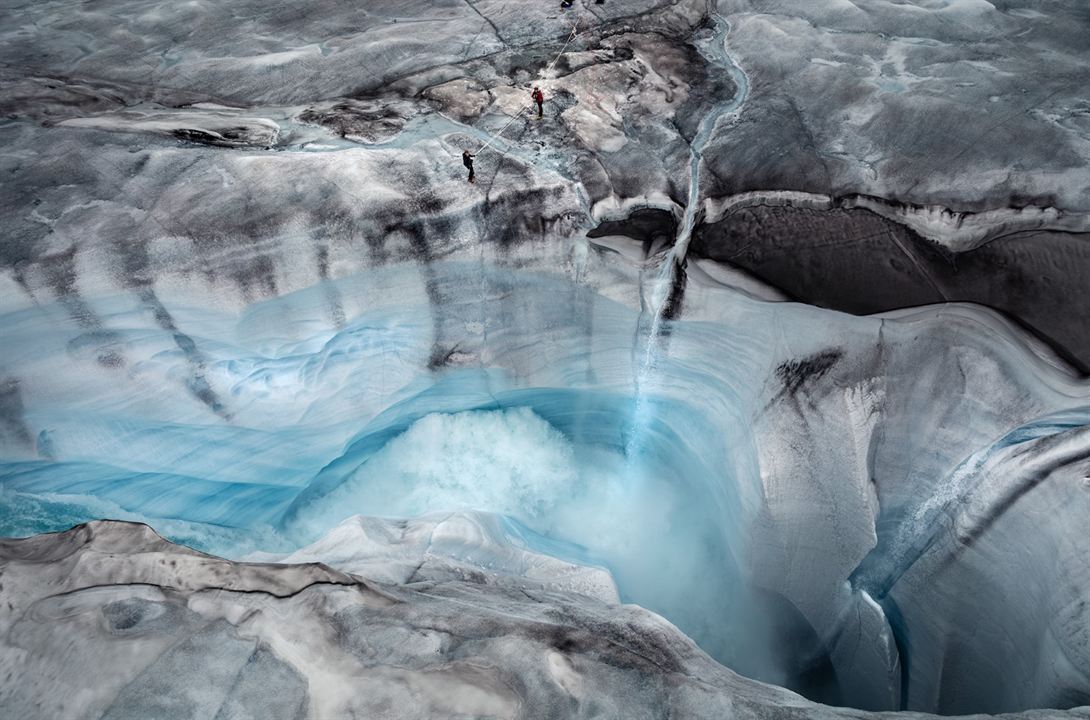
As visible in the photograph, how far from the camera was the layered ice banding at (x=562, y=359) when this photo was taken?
11.6 ft

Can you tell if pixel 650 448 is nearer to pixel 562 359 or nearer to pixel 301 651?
pixel 562 359

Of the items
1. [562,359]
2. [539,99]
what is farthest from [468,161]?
[562,359]

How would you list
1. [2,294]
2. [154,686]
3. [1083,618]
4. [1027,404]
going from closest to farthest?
[154,686] < [1083,618] < [1027,404] < [2,294]

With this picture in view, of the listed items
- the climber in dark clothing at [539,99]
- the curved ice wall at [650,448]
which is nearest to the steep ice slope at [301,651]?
the curved ice wall at [650,448]

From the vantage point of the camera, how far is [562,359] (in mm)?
5234

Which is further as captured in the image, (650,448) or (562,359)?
(650,448)

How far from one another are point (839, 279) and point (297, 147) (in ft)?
11.3

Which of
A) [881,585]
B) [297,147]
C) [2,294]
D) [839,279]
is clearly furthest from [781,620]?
[2,294]

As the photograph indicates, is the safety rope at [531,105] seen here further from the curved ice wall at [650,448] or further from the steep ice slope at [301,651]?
the steep ice slope at [301,651]

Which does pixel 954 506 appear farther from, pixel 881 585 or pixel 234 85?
pixel 234 85

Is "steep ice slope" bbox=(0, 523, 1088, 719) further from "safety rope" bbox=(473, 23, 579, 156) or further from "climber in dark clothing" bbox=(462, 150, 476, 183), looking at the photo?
"safety rope" bbox=(473, 23, 579, 156)

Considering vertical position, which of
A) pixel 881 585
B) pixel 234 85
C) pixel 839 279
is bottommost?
pixel 881 585

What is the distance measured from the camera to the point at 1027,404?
13.1 ft

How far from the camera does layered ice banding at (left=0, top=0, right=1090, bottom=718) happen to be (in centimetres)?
353
